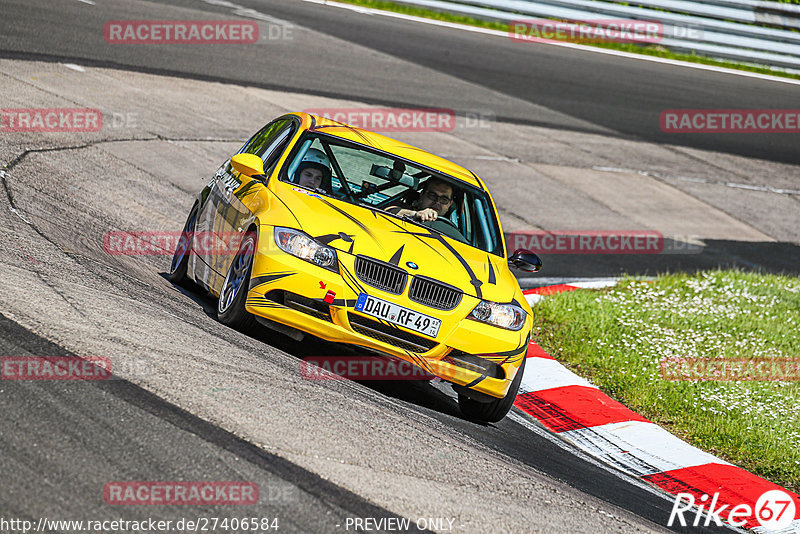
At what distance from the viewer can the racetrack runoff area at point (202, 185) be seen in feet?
15.5

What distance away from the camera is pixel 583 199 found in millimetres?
15078

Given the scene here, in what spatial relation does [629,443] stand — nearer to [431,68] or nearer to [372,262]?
[372,262]

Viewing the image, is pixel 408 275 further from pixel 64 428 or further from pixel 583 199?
pixel 583 199

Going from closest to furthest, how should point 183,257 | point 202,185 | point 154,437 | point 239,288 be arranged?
1. point 154,437
2. point 239,288
3. point 183,257
4. point 202,185

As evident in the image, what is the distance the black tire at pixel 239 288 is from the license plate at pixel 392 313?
2.55ft

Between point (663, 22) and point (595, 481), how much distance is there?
21.3 meters

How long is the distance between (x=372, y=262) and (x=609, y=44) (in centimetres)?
2111

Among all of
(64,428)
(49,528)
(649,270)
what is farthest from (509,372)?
(649,270)

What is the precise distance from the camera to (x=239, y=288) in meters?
6.38

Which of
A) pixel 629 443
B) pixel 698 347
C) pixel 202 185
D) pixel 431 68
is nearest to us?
pixel 629 443

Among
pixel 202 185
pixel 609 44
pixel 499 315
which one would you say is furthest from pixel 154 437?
pixel 609 44

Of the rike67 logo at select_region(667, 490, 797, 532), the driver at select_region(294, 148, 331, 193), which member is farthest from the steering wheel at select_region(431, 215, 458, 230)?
the rike67 logo at select_region(667, 490, 797, 532)

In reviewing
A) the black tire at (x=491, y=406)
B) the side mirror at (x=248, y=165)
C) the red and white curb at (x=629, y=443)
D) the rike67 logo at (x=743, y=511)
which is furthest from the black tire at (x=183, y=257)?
the rike67 logo at (x=743, y=511)

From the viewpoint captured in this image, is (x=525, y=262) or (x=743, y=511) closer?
(x=743, y=511)
